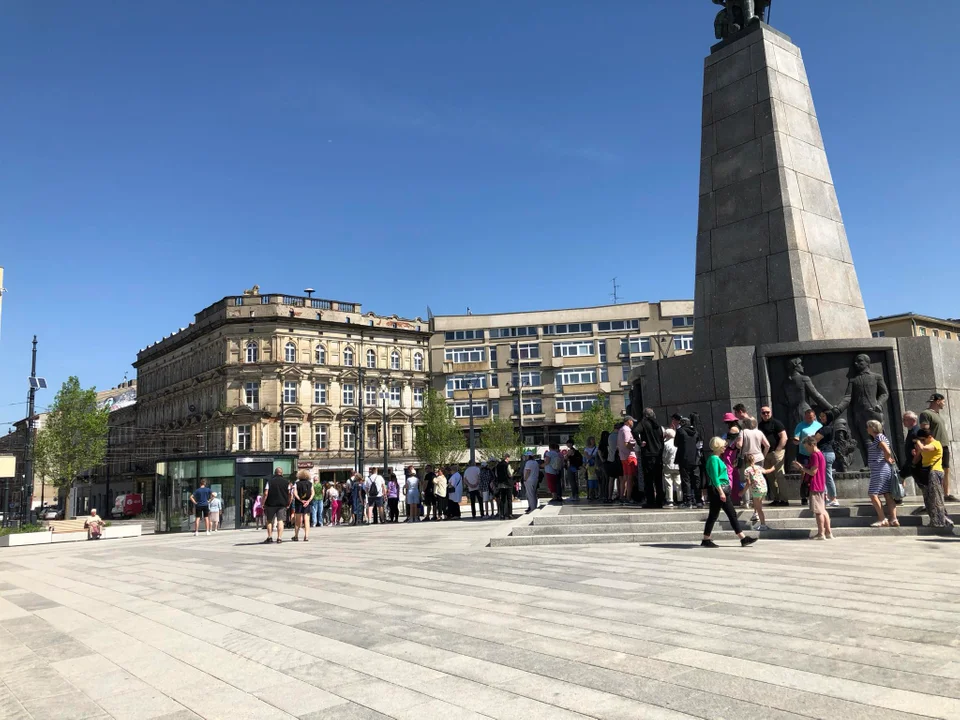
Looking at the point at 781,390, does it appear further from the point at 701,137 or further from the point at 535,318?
the point at 535,318

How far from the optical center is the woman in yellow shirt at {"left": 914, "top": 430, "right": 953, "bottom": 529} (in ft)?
31.9

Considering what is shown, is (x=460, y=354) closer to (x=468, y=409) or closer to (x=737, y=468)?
(x=468, y=409)

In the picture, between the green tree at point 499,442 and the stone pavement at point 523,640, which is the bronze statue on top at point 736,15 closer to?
the stone pavement at point 523,640

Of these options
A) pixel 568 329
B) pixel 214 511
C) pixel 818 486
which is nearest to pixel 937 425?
pixel 818 486

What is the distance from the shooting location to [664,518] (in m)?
11.8

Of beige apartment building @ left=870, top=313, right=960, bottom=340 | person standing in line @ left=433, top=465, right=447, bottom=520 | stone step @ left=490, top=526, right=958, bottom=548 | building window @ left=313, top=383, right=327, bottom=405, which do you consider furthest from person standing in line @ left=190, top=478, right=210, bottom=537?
beige apartment building @ left=870, top=313, right=960, bottom=340

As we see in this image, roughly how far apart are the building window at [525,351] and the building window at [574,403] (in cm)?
454

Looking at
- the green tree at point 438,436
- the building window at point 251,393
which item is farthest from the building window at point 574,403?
the building window at point 251,393

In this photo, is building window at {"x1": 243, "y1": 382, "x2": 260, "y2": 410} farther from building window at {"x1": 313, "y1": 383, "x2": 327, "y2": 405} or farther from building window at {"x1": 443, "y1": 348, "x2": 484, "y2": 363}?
building window at {"x1": 443, "y1": 348, "x2": 484, "y2": 363}

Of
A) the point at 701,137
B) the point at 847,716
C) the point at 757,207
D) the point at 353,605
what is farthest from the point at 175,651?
the point at 701,137

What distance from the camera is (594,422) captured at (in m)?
57.4

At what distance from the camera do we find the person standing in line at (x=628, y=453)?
14.1m

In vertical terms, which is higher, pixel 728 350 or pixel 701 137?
pixel 701 137

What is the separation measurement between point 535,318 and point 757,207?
173ft
